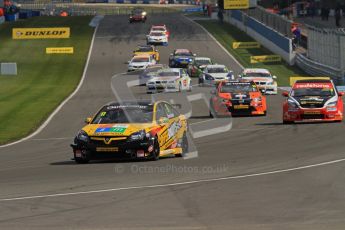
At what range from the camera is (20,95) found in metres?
48.0

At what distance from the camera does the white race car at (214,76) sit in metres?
49.9

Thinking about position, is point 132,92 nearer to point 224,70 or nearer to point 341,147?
point 224,70

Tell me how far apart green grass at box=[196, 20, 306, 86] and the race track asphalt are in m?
Result: 31.0

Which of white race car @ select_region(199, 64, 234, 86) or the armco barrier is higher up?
white race car @ select_region(199, 64, 234, 86)

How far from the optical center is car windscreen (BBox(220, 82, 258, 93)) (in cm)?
3293

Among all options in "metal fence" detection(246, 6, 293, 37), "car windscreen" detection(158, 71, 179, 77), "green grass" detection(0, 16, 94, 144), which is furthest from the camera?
"metal fence" detection(246, 6, 293, 37)

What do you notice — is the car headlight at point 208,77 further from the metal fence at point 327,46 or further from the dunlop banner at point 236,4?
the dunlop banner at point 236,4

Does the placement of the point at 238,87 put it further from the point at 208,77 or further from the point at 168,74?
the point at 208,77

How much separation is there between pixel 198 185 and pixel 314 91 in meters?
14.9

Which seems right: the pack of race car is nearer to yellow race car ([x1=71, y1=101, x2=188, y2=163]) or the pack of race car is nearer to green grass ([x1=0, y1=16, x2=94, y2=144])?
yellow race car ([x1=71, y1=101, x2=188, y2=163])

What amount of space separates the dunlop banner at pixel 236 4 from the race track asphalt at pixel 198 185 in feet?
210

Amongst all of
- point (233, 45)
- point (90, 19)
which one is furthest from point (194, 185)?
point (90, 19)

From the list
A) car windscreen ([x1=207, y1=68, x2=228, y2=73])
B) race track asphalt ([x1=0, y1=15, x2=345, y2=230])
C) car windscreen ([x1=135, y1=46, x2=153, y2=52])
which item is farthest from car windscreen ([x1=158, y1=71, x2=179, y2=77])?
car windscreen ([x1=135, y1=46, x2=153, y2=52])

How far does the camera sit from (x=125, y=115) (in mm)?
20156
